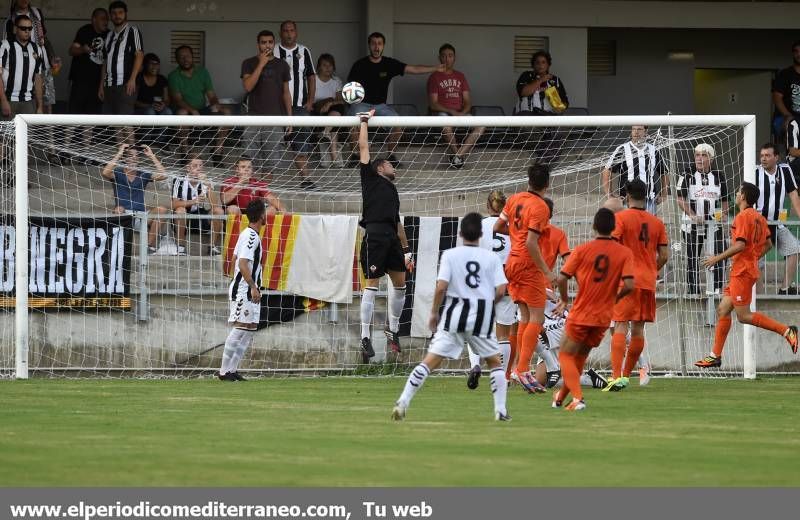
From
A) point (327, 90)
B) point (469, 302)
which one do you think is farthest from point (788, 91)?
point (469, 302)

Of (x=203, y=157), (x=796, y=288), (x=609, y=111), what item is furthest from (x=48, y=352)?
(x=609, y=111)

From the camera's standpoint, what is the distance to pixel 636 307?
44.6ft

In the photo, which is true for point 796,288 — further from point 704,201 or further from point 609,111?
point 609,111

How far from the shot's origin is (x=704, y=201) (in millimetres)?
17719

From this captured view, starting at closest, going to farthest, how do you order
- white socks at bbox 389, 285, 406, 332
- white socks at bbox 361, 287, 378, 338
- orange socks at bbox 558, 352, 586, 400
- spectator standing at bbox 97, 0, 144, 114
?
orange socks at bbox 558, 352, 586, 400 < white socks at bbox 361, 287, 378, 338 < white socks at bbox 389, 285, 406, 332 < spectator standing at bbox 97, 0, 144, 114

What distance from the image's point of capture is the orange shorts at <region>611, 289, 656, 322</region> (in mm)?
13516

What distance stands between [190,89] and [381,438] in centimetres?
1300

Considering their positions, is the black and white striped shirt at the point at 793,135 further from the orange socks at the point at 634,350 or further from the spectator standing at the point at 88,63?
the spectator standing at the point at 88,63

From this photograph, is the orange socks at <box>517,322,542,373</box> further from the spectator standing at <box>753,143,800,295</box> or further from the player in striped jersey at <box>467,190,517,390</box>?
the spectator standing at <box>753,143,800,295</box>

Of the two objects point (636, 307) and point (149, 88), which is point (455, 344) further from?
point (149, 88)

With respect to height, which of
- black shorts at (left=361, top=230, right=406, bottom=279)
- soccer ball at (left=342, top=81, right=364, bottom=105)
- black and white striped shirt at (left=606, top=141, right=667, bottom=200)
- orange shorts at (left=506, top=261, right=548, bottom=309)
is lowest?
orange shorts at (left=506, top=261, right=548, bottom=309)

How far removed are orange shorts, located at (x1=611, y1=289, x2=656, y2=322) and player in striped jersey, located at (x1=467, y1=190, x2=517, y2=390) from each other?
1046mm

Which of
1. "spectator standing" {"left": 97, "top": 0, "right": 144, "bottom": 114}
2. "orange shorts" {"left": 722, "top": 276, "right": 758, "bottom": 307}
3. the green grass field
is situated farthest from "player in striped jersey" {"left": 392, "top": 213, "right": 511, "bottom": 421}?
"spectator standing" {"left": 97, "top": 0, "right": 144, "bottom": 114}

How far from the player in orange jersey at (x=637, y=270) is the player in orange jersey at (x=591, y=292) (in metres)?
1.84
